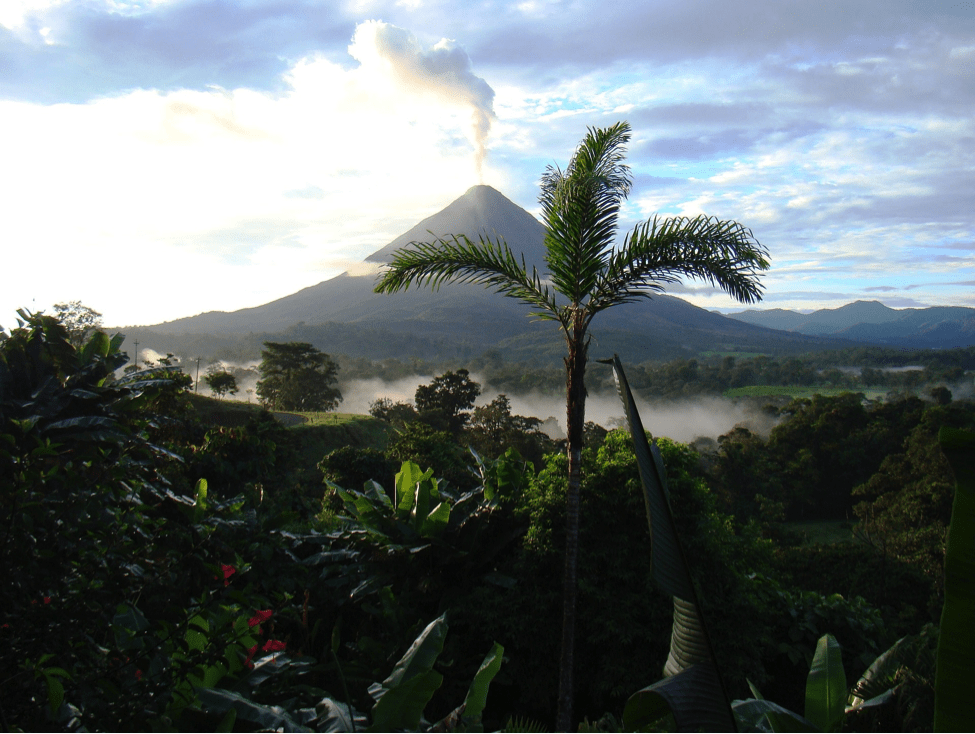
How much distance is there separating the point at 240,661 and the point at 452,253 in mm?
3658

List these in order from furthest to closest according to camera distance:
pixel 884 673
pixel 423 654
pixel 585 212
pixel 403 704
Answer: pixel 585 212, pixel 423 654, pixel 403 704, pixel 884 673

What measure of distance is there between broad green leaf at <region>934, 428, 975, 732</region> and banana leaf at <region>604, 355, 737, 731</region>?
339 millimetres

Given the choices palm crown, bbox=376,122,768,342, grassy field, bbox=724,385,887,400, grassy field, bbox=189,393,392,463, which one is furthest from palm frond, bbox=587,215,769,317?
Result: grassy field, bbox=724,385,887,400

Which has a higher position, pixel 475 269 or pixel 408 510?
pixel 475 269

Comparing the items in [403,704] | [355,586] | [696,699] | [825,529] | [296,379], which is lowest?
[825,529]

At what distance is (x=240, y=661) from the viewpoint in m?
3.54

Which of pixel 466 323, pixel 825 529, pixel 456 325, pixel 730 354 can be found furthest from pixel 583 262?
pixel 466 323

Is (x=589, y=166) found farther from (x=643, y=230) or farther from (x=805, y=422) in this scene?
(x=805, y=422)

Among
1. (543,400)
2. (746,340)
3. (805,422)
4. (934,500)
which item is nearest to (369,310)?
(746,340)

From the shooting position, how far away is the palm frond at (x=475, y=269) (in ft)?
17.7

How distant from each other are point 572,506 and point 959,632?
4.23 m

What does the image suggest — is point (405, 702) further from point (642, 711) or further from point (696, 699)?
point (696, 699)

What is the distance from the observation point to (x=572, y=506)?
201 inches

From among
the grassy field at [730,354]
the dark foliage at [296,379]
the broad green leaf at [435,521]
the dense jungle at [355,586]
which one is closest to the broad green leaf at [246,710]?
the dense jungle at [355,586]
